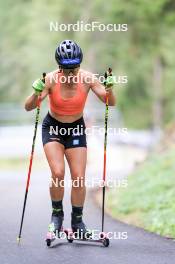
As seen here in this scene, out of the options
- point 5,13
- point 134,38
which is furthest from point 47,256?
point 5,13

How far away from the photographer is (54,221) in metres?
8.56

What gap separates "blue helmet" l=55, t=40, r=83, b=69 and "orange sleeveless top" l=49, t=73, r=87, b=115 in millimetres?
270

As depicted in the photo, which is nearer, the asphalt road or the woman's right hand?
the asphalt road

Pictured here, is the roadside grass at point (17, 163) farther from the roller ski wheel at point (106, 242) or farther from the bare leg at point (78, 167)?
the roller ski wheel at point (106, 242)

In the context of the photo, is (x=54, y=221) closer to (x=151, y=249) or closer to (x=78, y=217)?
(x=78, y=217)

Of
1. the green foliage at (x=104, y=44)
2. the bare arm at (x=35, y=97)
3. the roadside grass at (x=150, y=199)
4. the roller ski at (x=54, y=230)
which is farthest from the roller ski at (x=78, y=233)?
the green foliage at (x=104, y=44)

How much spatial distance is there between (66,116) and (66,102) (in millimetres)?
190

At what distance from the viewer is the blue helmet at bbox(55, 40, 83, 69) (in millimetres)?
8188

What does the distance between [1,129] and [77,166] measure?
2816 cm

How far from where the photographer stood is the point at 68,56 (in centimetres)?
819

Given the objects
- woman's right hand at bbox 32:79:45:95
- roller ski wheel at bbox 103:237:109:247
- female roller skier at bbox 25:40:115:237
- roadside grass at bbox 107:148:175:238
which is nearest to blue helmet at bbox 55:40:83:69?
female roller skier at bbox 25:40:115:237

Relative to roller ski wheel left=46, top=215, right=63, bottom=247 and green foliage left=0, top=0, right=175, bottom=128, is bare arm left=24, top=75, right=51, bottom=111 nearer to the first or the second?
roller ski wheel left=46, top=215, right=63, bottom=247

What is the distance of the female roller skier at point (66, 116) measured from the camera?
8266mm

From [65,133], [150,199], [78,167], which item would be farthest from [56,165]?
[150,199]
